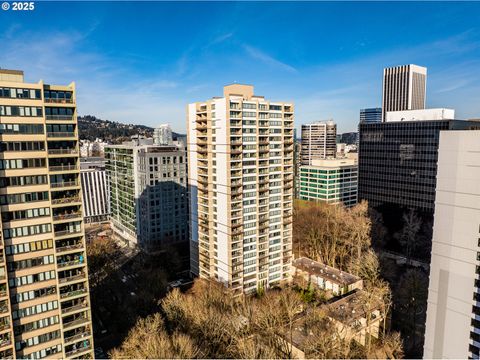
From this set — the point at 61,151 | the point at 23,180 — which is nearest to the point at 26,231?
the point at 23,180

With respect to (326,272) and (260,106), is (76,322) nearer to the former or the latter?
(260,106)

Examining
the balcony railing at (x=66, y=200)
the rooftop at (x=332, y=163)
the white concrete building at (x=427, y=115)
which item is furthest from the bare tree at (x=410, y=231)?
the balcony railing at (x=66, y=200)

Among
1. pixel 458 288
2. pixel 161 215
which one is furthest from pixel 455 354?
pixel 161 215

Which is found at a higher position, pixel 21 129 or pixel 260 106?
pixel 260 106

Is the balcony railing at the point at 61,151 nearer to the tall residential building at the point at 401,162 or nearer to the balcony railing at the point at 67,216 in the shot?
the balcony railing at the point at 67,216

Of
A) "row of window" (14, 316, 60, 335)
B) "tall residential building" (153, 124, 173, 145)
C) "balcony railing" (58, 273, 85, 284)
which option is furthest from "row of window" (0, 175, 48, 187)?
"tall residential building" (153, 124, 173, 145)

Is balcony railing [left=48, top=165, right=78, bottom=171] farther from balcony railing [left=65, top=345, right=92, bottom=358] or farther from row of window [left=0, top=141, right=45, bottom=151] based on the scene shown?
balcony railing [left=65, top=345, right=92, bottom=358]
